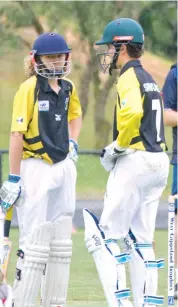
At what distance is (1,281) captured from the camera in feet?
19.7

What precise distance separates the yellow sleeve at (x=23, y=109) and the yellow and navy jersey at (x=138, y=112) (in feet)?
1.92

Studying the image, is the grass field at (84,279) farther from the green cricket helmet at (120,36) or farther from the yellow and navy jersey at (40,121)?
the green cricket helmet at (120,36)

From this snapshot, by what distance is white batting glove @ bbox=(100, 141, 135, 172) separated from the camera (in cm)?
670

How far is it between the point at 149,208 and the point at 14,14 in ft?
44.1

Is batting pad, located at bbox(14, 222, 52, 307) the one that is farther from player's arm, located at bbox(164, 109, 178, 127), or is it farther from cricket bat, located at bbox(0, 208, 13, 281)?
player's arm, located at bbox(164, 109, 178, 127)

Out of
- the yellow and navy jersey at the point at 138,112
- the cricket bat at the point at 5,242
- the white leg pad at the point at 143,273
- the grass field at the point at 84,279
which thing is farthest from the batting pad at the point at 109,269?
the grass field at the point at 84,279

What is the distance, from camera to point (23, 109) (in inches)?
261

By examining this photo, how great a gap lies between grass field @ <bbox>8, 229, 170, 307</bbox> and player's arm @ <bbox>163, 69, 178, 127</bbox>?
1.47m

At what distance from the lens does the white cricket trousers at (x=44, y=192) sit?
6.71 meters

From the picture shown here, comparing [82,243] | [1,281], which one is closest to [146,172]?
[1,281]

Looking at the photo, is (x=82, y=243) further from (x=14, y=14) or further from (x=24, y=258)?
(x=14, y=14)

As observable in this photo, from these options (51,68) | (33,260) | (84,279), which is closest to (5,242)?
(33,260)

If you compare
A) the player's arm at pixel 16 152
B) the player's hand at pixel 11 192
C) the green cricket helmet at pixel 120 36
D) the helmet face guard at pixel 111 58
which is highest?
the green cricket helmet at pixel 120 36

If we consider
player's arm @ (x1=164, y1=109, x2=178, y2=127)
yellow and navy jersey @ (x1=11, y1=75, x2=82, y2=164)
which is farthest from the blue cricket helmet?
player's arm @ (x1=164, y1=109, x2=178, y2=127)
